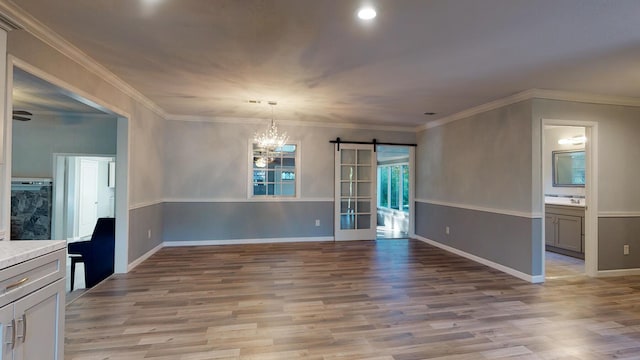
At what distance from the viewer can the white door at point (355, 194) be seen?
21.5 feet

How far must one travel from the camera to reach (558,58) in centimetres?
296

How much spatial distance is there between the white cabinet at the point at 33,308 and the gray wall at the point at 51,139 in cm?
445

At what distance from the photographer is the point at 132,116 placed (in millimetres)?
4309

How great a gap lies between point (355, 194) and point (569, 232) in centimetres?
366

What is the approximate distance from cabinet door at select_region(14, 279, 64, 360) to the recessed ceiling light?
7.83 feet

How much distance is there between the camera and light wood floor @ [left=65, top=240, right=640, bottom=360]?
2.39m

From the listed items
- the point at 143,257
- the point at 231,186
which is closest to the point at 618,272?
the point at 231,186

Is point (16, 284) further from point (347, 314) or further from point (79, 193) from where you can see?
point (79, 193)

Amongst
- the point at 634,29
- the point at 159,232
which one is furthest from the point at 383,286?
the point at 159,232

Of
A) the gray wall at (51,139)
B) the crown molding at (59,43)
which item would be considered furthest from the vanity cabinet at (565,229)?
the gray wall at (51,139)

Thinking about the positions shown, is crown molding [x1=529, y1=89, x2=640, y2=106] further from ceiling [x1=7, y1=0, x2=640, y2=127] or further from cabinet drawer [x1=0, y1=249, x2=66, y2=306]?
cabinet drawer [x1=0, y1=249, x2=66, y2=306]

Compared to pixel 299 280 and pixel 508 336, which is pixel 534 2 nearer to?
pixel 508 336

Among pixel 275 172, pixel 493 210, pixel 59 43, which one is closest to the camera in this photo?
pixel 59 43

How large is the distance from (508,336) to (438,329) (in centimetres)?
53
